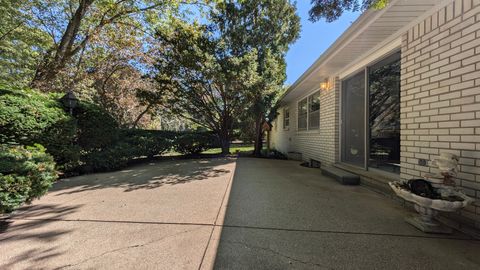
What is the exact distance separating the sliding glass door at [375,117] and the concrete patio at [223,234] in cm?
102

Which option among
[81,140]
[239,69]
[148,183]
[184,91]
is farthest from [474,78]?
[184,91]

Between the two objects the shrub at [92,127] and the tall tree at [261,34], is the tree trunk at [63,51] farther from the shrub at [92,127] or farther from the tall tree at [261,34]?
the tall tree at [261,34]

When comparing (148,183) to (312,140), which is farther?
(312,140)

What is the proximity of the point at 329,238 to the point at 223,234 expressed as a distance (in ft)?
3.55

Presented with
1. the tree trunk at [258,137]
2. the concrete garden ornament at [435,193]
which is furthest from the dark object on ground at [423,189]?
the tree trunk at [258,137]

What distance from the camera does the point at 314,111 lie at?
7.86 metres

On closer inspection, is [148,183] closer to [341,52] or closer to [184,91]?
[341,52]

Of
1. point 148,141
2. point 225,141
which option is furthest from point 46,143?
point 225,141

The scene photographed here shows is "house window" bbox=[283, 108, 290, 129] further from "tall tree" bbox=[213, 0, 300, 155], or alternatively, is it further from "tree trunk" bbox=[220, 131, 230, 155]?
"tree trunk" bbox=[220, 131, 230, 155]

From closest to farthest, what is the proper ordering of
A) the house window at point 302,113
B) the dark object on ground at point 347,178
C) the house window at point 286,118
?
the dark object on ground at point 347,178, the house window at point 302,113, the house window at point 286,118

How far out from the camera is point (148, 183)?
15.5 feet

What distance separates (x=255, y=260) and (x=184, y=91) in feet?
28.7

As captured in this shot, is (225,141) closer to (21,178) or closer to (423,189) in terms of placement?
(21,178)

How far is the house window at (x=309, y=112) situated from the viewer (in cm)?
762
